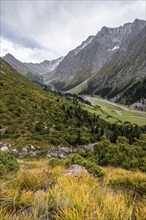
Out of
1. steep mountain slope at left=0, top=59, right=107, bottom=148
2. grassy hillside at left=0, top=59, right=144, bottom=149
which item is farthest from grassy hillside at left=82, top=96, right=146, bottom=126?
steep mountain slope at left=0, top=59, right=107, bottom=148

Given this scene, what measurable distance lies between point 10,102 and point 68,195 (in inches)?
1330

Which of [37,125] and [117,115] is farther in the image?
[117,115]

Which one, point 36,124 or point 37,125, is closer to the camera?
point 37,125

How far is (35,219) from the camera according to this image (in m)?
3.73

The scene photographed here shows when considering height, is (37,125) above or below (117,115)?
above

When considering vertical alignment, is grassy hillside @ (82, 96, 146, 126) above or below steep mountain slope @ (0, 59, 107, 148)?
below

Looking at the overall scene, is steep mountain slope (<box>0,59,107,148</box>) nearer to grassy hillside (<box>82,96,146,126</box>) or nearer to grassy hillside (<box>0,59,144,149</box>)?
grassy hillside (<box>0,59,144,149</box>)

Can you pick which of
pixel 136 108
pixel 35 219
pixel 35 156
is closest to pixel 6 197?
pixel 35 219

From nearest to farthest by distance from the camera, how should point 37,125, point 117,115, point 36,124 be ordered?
point 37,125
point 36,124
point 117,115

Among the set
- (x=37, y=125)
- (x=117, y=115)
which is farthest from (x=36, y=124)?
(x=117, y=115)

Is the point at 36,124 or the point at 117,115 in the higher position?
the point at 36,124

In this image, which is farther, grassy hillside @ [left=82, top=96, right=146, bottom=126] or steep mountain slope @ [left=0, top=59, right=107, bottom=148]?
grassy hillside @ [left=82, top=96, right=146, bottom=126]

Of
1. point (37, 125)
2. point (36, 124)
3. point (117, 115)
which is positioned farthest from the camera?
point (117, 115)

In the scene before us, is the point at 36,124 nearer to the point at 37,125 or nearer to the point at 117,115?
the point at 37,125
